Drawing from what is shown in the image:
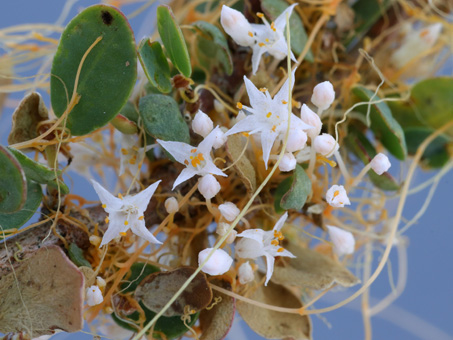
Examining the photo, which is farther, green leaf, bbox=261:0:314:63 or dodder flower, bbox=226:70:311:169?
green leaf, bbox=261:0:314:63

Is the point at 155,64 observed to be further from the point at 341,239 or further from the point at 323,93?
the point at 341,239

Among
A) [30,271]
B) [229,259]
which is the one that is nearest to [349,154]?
[229,259]

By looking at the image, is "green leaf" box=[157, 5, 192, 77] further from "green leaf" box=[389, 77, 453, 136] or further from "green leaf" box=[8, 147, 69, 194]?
"green leaf" box=[389, 77, 453, 136]

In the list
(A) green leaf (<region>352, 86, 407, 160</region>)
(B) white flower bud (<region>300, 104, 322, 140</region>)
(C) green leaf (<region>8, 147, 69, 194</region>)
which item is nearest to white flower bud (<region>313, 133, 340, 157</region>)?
(B) white flower bud (<region>300, 104, 322, 140</region>)

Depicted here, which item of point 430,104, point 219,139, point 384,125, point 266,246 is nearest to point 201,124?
point 219,139

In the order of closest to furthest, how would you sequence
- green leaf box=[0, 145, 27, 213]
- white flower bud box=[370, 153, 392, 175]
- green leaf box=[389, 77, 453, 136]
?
green leaf box=[0, 145, 27, 213] → white flower bud box=[370, 153, 392, 175] → green leaf box=[389, 77, 453, 136]

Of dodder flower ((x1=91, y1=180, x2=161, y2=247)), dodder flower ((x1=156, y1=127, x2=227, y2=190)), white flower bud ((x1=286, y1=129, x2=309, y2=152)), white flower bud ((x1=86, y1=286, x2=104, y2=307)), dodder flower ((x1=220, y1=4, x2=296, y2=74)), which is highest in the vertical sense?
dodder flower ((x1=220, y1=4, x2=296, y2=74))

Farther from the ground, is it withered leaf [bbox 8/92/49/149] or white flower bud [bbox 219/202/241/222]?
withered leaf [bbox 8/92/49/149]
